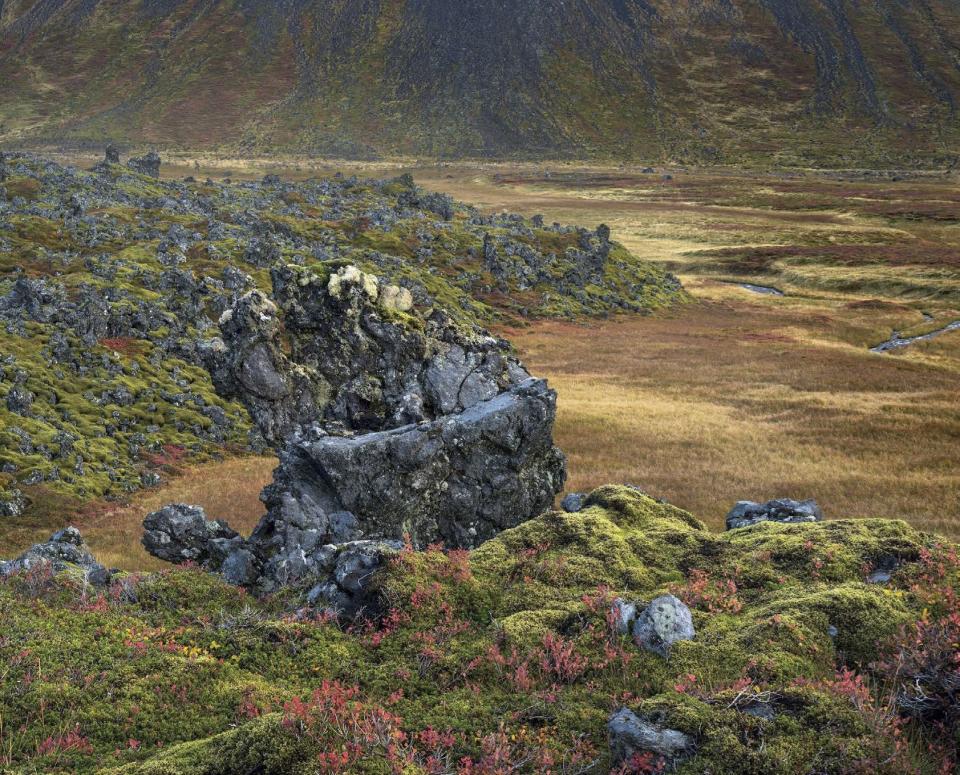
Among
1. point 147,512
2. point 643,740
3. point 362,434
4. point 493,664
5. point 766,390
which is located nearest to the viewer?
point 643,740

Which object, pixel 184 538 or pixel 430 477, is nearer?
pixel 184 538

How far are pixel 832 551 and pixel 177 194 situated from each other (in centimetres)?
10916

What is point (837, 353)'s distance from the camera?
5900cm

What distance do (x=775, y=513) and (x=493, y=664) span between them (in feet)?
36.1

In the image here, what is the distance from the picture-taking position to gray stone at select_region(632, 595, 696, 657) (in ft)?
30.8

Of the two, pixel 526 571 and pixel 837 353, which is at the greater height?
pixel 526 571

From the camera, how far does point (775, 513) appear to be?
1742cm

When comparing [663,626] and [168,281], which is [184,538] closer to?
[663,626]

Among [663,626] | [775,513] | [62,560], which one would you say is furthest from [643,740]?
[62,560]

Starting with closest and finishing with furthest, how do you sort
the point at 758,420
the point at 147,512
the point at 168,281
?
1. the point at 147,512
2. the point at 758,420
3. the point at 168,281

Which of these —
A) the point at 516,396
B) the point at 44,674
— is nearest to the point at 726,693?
the point at 44,674

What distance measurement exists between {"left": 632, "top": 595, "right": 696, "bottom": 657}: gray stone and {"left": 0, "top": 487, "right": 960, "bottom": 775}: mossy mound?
0.17m

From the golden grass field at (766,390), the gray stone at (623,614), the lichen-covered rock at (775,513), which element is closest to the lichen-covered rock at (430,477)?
the lichen-covered rock at (775,513)

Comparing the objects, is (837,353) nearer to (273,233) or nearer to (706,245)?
(273,233)
